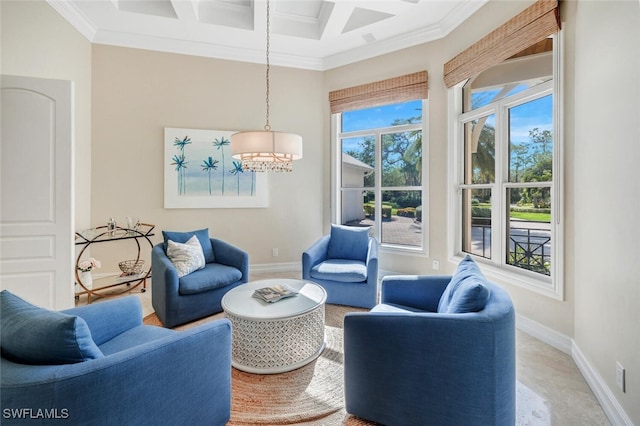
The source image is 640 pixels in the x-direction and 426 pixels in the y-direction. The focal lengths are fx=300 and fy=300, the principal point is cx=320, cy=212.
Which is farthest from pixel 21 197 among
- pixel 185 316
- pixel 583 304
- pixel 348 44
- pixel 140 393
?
pixel 583 304

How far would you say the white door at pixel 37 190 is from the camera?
2.27m

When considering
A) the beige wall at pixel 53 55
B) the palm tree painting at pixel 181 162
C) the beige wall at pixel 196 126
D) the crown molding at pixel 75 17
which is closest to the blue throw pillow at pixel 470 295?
the beige wall at pixel 196 126

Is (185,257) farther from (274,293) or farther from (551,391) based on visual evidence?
(551,391)

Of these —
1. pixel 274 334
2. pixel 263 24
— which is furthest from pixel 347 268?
pixel 263 24

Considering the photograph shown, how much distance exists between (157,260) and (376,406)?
2.40 m

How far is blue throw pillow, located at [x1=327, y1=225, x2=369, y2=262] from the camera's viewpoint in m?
3.69

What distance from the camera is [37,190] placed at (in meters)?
2.34

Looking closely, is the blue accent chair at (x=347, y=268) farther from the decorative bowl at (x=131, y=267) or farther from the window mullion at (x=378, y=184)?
the decorative bowl at (x=131, y=267)

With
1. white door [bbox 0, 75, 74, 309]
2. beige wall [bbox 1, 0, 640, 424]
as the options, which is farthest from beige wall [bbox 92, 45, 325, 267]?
white door [bbox 0, 75, 74, 309]

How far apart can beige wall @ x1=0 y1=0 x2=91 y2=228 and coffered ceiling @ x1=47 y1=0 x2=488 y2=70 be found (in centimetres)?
19

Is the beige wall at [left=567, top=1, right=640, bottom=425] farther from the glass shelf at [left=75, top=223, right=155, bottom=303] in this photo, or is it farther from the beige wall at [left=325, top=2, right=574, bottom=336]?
the glass shelf at [left=75, top=223, right=155, bottom=303]

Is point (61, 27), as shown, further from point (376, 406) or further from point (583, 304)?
point (583, 304)

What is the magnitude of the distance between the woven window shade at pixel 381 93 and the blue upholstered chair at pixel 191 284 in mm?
2647

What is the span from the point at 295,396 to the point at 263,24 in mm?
3943
